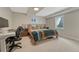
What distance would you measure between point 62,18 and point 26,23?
0.99 m

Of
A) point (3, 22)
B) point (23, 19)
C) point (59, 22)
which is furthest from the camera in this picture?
point (59, 22)

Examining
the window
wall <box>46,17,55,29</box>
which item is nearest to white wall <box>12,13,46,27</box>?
wall <box>46,17,55,29</box>

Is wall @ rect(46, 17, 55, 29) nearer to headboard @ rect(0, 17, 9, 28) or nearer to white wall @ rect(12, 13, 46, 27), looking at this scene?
white wall @ rect(12, 13, 46, 27)

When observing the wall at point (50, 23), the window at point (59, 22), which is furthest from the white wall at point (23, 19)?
the window at point (59, 22)

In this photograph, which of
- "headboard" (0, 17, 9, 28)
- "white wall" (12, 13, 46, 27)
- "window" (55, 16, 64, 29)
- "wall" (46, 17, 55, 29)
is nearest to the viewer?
"headboard" (0, 17, 9, 28)

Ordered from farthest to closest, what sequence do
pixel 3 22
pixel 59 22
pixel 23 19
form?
pixel 59 22
pixel 23 19
pixel 3 22

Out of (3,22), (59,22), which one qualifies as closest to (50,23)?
(59,22)

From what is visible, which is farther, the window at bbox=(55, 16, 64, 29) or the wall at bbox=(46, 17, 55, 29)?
the window at bbox=(55, 16, 64, 29)

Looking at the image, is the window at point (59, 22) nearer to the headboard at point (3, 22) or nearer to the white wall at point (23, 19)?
the white wall at point (23, 19)

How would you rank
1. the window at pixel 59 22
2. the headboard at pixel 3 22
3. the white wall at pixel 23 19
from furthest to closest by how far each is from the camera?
1. the window at pixel 59 22
2. the white wall at pixel 23 19
3. the headboard at pixel 3 22

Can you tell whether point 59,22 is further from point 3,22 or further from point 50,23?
point 3,22

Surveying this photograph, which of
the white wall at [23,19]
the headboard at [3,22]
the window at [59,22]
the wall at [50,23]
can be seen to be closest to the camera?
the headboard at [3,22]
